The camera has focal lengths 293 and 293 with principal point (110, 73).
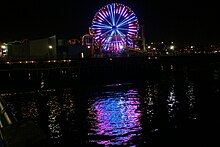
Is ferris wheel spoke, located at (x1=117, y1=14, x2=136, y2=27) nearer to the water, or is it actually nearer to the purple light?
the water

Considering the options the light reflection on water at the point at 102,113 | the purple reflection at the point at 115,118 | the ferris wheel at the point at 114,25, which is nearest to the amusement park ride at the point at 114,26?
the ferris wheel at the point at 114,25

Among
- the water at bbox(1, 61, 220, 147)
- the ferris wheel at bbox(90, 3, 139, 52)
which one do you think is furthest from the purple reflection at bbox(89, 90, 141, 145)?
the ferris wheel at bbox(90, 3, 139, 52)

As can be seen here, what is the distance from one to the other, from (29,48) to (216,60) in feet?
165

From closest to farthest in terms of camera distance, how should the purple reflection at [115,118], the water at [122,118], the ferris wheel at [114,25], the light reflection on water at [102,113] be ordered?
1. the water at [122,118]
2. the purple reflection at [115,118]
3. the light reflection on water at [102,113]
4. the ferris wheel at [114,25]

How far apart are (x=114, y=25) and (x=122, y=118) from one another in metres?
34.4

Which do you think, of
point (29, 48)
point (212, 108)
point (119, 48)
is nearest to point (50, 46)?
point (29, 48)

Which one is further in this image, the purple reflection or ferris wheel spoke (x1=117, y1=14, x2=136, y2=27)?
ferris wheel spoke (x1=117, y1=14, x2=136, y2=27)

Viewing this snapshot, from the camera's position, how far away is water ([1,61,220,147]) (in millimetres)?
13125

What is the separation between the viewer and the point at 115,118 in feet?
58.8

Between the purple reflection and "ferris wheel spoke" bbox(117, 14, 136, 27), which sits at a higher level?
"ferris wheel spoke" bbox(117, 14, 136, 27)

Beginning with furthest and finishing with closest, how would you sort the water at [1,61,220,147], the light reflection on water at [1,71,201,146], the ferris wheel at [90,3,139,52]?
the ferris wheel at [90,3,139,52]
the light reflection on water at [1,71,201,146]
the water at [1,61,220,147]

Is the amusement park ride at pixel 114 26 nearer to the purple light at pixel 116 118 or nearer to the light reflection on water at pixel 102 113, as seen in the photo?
the light reflection on water at pixel 102 113

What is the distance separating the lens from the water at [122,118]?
517 inches

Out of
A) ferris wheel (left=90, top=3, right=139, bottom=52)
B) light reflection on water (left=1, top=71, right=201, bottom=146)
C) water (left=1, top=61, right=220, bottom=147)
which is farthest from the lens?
ferris wheel (left=90, top=3, right=139, bottom=52)
